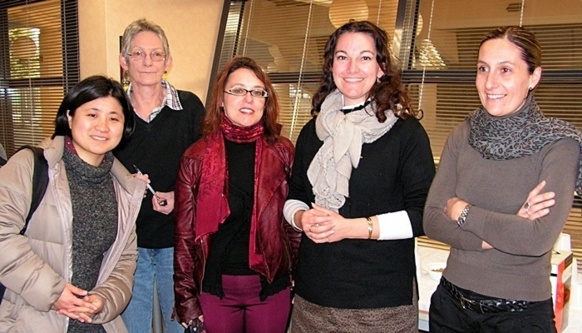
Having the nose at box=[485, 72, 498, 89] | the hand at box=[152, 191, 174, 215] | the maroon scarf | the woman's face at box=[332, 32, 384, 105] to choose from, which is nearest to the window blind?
the hand at box=[152, 191, 174, 215]

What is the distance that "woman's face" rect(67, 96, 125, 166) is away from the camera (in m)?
1.80

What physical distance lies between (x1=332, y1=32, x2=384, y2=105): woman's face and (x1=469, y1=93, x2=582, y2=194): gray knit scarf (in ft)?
1.21

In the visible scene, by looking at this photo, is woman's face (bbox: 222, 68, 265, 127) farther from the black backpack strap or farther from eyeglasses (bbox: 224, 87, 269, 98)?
the black backpack strap

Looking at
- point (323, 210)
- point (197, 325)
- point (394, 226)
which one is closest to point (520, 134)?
point (394, 226)

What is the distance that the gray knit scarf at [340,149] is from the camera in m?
1.60

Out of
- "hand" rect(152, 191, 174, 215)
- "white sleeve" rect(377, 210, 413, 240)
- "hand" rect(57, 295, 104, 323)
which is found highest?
"white sleeve" rect(377, 210, 413, 240)

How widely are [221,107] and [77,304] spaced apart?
86cm

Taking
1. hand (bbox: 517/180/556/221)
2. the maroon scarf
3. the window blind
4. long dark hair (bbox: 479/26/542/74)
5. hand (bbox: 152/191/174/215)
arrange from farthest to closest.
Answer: the window blind
hand (bbox: 152/191/174/215)
the maroon scarf
long dark hair (bbox: 479/26/542/74)
hand (bbox: 517/180/556/221)

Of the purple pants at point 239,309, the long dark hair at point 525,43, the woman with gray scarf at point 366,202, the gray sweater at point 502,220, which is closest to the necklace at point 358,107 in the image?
the woman with gray scarf at point 366,202

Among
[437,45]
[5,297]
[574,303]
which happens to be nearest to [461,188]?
[574,303]

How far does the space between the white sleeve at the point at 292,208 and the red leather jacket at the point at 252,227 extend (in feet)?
0.34

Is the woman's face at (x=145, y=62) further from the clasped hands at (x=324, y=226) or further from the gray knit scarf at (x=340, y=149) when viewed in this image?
the clasped hands at (x=324, y=226)

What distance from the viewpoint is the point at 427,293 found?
217cm

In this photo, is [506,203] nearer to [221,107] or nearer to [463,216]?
[463,216]
